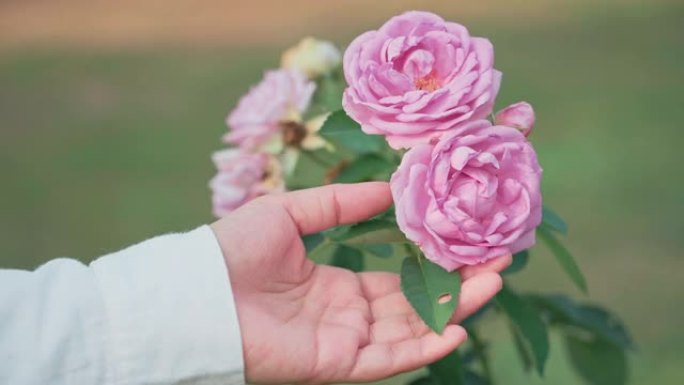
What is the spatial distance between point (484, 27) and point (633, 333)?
3.54 metres

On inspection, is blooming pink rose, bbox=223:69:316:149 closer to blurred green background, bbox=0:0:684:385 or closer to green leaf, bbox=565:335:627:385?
green leaf, bbox=565:335:627:385

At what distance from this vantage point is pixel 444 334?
60.6 inches

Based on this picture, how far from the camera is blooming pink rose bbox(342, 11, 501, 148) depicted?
58.8 inches

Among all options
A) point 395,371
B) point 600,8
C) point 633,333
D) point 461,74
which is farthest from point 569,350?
point 600,8

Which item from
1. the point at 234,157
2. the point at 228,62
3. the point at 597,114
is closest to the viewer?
the point at 234,157

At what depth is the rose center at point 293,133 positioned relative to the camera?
6.35ft

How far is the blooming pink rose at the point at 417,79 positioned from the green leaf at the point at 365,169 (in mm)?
263

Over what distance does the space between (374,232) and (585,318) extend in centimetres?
58

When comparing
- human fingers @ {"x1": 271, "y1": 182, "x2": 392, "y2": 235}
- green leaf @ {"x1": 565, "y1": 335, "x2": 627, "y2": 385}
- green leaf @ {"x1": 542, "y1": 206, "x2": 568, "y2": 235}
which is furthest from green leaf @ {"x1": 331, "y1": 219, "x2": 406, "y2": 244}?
green leaf @ {"x1": 565, "y1": 335, "x2": 627, "y2": 385}

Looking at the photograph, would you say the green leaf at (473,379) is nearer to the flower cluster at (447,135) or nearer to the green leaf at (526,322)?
the green leaf at (526,322)

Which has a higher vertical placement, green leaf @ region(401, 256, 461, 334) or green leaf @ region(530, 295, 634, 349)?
green leaf @ region(401, 256, 461, 334)

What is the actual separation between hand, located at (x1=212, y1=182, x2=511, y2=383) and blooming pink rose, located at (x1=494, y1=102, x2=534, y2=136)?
16 centimetres

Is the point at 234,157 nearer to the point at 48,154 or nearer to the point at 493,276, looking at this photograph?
the point at 493,276

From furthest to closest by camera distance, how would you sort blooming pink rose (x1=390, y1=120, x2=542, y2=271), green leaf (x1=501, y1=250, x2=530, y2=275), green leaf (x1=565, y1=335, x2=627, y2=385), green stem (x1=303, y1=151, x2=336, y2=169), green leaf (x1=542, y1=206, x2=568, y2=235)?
1. green leaf (x1=565, y1=335, x2=627, y2=385)
2. green stem (x1=303, y1=151, x2=336, y2=169)
3. green leaf (x1=501, y1=250, x2=530, y2=275)
4. green leaf (x1=542, y1=206, x2=568, y2=235)
5. blooming pink rose (x1=390, y1=120, x2=542, y2=271)
